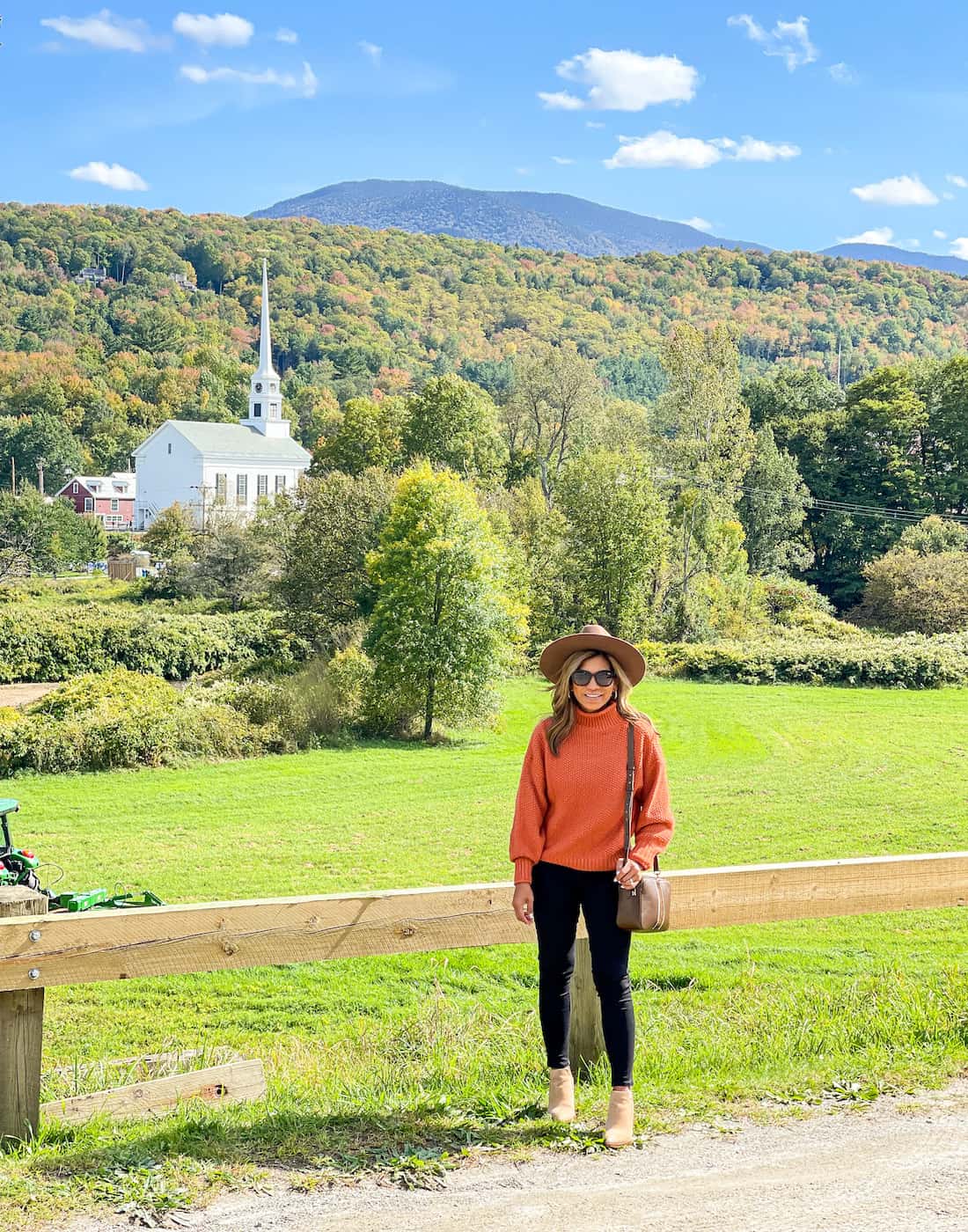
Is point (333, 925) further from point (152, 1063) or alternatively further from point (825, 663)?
point (825, 663)

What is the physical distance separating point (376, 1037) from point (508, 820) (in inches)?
539

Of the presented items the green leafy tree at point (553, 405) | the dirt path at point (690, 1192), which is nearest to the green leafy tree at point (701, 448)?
the green leafy tree at point (553, 405)

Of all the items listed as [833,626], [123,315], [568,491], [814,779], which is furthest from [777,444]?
[123,315]

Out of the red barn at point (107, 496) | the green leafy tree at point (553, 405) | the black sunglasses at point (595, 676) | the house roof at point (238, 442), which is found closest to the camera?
the black sunglasses at point (595, 676)

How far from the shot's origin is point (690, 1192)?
348 centimetres

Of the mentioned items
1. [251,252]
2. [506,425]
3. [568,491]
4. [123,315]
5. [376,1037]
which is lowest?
[376,1037]

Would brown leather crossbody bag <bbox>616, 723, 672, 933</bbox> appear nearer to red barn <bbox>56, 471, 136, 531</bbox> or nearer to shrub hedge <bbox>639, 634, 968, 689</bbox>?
shrub hedge <bbox>639, 634, 968, 689</bbox>

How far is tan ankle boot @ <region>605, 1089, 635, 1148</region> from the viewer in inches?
150

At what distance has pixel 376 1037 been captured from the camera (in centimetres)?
582

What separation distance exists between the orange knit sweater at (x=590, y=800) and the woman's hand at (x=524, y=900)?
38 mm

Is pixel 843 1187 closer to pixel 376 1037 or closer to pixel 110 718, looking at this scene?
pixel 376 1037

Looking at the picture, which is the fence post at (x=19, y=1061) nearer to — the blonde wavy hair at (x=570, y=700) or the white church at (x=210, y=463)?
the blonde wavy hair at (x=570, y=700)

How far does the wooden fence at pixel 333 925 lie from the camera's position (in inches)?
147

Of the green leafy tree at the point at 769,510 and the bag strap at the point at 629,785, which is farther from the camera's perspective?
the green leafy tree at the point at 769,510
